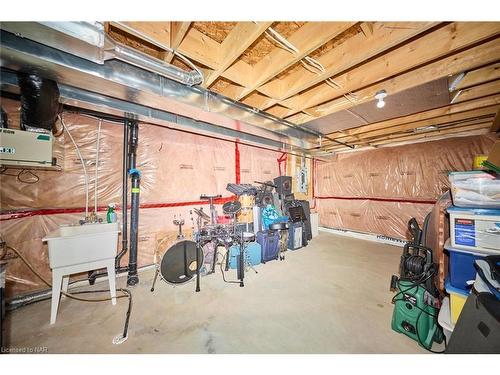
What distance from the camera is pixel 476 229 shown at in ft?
5.26

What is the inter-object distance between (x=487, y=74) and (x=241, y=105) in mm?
2851

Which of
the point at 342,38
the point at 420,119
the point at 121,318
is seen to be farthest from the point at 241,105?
the point at 420,119

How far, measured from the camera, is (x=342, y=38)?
6.01 ft

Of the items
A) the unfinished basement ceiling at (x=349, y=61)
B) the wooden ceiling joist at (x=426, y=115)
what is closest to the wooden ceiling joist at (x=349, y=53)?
the unfinished basement ceiling at (x=349, y=61)

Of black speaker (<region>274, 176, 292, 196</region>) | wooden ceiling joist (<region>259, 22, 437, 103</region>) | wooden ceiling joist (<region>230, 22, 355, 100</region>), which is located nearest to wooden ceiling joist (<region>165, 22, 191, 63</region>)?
wooden ceiling joist (<region>230, 22, 355, 100</region>)

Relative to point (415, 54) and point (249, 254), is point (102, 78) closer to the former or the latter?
point (415, 54)

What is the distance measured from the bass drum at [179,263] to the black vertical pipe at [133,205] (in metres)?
0.68

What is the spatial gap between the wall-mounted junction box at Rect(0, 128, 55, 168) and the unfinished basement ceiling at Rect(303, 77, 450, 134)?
3.78m

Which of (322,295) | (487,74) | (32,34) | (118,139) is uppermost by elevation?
(487,74)

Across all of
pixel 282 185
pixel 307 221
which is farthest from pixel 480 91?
pixel 307 221

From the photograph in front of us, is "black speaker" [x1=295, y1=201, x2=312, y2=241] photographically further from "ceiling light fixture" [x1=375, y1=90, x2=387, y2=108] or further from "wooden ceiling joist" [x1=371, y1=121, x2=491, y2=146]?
"ceiling light fixture" [x1=375, y1=90, x2=387, y2=108]

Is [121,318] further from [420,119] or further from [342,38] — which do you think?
[420,119]

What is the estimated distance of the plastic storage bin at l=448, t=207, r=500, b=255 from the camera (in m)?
1.52

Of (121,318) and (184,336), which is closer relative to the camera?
(184,336)
